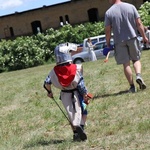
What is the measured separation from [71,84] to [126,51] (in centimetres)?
307

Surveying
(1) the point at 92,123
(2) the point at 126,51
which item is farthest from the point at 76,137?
(2) the point at 126,51

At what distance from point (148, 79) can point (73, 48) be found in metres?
4.61

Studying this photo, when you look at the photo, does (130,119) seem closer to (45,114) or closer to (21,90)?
(45,114)

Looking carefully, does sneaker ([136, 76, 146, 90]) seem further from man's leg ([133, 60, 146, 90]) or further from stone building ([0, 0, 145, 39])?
stone building ([0, 0, 145, 39])

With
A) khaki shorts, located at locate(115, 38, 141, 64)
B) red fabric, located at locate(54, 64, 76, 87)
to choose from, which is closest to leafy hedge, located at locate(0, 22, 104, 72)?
khaki shorts, located at locate(115, 38, 141, 64)

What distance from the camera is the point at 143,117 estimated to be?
6.91 metres

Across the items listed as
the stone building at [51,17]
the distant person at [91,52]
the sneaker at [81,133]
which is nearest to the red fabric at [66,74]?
the sneaker at [81,133]

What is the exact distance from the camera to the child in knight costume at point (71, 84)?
605 cm

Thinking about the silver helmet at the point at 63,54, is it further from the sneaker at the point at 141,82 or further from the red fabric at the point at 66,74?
the sneaker at the point at 141,82

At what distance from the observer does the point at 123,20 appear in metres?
8.74

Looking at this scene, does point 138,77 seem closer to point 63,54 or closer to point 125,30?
point 125,30

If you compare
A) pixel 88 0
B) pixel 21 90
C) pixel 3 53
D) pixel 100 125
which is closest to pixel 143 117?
pixel 100 125

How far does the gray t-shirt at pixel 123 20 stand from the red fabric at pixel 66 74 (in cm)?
290

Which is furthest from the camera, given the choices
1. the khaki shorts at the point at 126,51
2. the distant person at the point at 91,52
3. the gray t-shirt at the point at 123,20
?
the distant person at the point at 91,52
